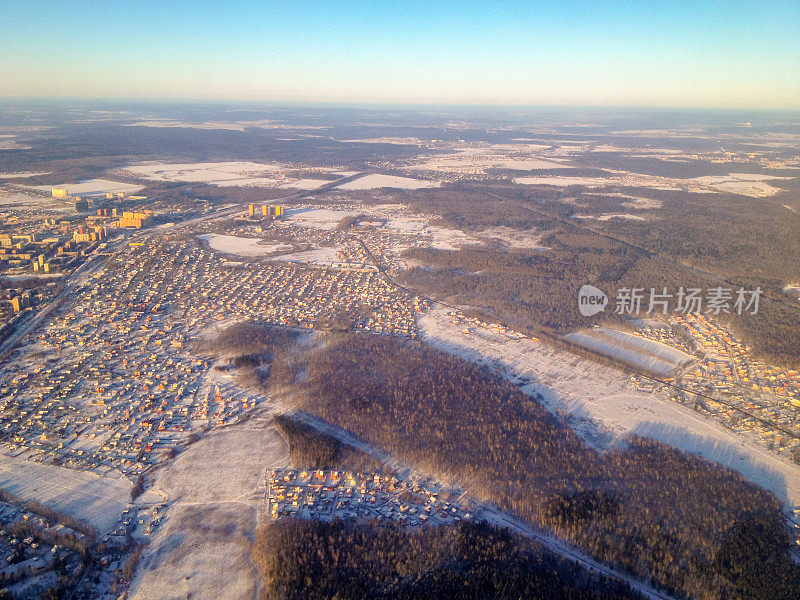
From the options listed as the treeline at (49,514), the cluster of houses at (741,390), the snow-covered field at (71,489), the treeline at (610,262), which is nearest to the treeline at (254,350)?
the snow-covered field at (71,489)

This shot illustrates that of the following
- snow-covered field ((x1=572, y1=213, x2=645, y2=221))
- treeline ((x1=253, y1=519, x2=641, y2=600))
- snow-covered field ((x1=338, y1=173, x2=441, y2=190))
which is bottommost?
treeline ((x1=253, y1=519, x2=641, y2=600))

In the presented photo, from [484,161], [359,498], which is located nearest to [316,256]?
[359,498]

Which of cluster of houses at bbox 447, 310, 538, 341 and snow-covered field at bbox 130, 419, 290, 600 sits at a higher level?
cluster of houses at bbox 447, 310, 538, 341

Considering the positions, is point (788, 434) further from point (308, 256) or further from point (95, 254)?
point (95, 254)

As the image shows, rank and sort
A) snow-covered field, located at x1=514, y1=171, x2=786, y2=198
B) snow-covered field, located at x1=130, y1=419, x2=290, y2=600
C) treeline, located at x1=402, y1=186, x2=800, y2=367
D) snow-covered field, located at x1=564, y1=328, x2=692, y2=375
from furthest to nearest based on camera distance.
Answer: snow-covered field, located at x1=514, y1=171, x2=786, y2=198, treeline, located at x1=402, y1=186, x2=800, y2=367, snow-covered field, located at x1=564, y1=328, x2=692, y2=375, snow-covered field, located at x1=130, y1=419, x2=290, y2=600

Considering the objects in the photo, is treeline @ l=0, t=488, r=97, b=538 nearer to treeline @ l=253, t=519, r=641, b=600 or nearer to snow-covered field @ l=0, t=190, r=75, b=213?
treeline @ l=253, t=519, r=641, b=600

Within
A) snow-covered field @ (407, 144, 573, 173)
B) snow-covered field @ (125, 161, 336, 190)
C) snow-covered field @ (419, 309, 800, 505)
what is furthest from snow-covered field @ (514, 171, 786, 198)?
snow-covered field @ (419, 309, 800, 505)
